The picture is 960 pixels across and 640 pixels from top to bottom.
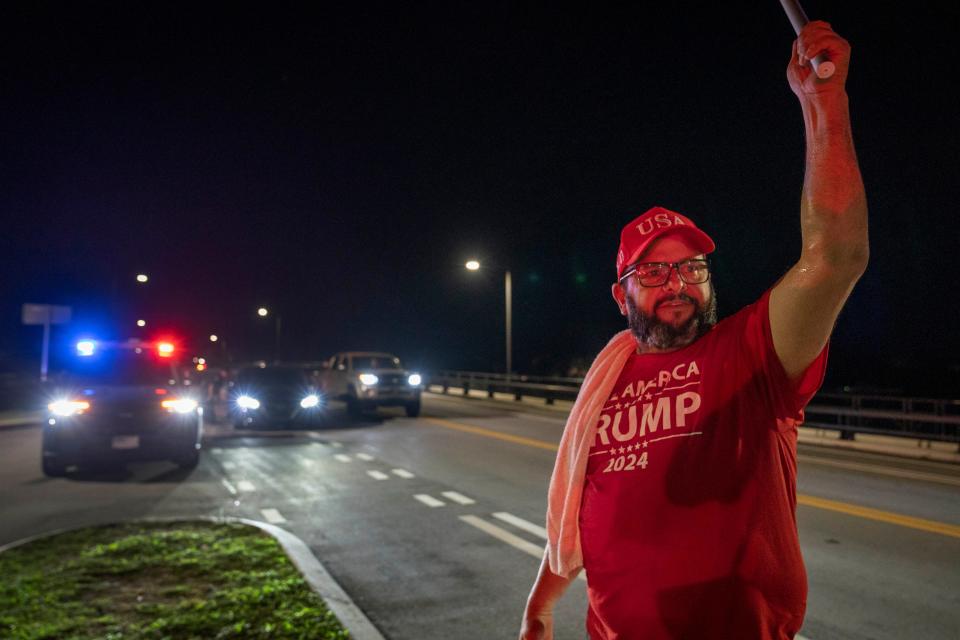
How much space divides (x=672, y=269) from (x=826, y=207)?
20.4 inches

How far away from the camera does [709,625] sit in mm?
1839

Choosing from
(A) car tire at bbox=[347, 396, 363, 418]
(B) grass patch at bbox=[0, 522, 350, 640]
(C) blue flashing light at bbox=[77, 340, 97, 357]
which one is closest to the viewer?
(B) grass patch at bbox=[0, 522, 350, 640]

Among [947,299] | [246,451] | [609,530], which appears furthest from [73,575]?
[947,299]

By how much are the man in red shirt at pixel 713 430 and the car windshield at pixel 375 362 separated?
23164 mm

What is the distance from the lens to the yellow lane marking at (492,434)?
15.9 m

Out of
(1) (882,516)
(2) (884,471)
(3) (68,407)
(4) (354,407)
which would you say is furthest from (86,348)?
(2) (884,471)

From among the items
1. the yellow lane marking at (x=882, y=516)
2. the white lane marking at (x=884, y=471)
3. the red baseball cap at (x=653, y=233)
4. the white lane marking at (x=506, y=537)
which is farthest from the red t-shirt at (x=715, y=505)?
the white lane marking at (x=884, y=471)

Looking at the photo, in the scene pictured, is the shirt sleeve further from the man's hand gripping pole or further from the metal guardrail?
the metal guardrail

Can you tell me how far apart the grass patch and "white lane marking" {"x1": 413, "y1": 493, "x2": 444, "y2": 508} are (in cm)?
258

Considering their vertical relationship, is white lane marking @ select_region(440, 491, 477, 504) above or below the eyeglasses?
below

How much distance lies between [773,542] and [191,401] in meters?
12.2

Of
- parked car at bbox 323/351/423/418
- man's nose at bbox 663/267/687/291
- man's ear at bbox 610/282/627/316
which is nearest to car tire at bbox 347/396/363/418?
parked car at bbox 323/351/423/418

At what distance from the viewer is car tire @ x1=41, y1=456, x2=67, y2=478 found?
11938 mm

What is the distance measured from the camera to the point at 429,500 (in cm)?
994
